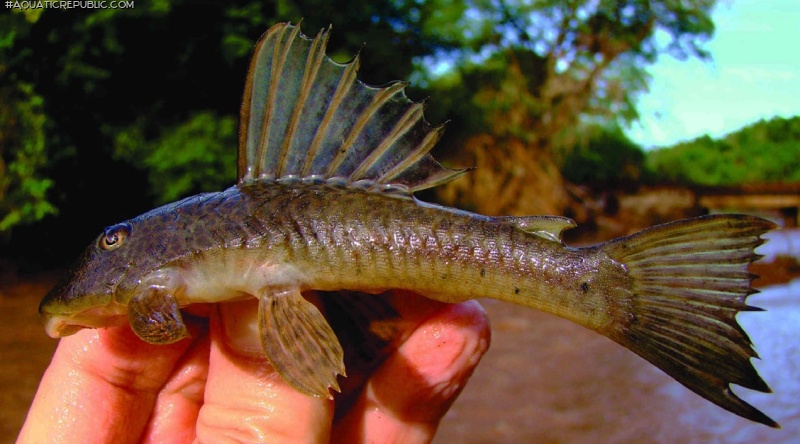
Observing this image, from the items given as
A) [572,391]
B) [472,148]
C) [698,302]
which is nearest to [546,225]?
[698,302]

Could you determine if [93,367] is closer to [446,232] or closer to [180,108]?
[446,232]

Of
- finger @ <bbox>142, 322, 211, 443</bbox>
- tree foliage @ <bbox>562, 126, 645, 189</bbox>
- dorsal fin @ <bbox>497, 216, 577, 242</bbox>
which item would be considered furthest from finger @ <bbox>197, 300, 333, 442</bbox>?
tree foliage @ <bbox>562, 126, 645, 189</bbox>

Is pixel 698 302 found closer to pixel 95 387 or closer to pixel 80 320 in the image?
pixel 80 320

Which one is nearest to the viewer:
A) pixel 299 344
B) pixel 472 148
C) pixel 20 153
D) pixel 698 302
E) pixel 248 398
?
pixel 698 302

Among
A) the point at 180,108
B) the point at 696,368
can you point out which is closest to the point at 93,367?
the point at 696,368

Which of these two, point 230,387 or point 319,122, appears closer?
point 230,387
